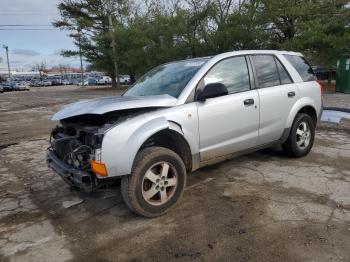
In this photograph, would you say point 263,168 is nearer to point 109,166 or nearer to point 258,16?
point 109,166

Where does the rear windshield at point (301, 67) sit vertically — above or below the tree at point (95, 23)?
below

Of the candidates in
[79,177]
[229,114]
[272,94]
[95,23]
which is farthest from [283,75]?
[95,23]

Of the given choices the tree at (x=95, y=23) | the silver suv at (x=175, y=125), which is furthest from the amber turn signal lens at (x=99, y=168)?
the tree at (x=95, y=23)

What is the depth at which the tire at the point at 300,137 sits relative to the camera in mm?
5209

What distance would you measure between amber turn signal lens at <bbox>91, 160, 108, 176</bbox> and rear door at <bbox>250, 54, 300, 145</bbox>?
239 cm

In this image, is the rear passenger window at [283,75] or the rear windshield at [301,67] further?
the rear windshield at [301,67]

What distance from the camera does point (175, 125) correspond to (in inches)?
146

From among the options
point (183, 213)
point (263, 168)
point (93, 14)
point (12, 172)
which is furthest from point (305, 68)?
point (93, 14)

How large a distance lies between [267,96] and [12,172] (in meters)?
4.31

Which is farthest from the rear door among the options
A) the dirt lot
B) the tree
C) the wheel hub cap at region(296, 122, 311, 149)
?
the tree

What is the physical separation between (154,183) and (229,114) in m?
1.35

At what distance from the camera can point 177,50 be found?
2527 centimetres

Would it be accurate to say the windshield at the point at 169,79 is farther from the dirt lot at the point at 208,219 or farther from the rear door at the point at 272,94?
the dirt lot at the point at 208,219

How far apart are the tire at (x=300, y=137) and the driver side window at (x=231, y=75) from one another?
1.23 m
